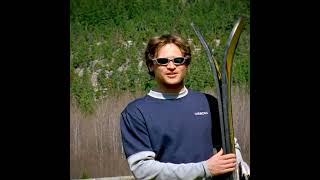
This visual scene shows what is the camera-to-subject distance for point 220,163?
1214 mm

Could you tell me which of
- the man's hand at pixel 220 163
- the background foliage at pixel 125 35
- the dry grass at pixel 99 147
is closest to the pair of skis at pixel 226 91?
the man's hand at pixel 220 163

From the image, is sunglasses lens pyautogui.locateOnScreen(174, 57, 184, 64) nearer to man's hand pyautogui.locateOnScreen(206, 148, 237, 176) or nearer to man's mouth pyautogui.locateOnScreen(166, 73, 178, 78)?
man's mouth pyautogui.locateOnScreen(166, 73, 178, 78)

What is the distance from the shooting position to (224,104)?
50.6 inches

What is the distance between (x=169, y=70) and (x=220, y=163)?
0.84ft

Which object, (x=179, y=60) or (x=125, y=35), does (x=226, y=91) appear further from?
(x=125, y=35)

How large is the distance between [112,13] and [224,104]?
1962mm

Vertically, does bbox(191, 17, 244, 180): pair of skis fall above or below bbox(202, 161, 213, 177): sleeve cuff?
above

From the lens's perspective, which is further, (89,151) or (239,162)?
(89,151)

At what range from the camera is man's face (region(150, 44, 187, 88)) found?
4.07 feet

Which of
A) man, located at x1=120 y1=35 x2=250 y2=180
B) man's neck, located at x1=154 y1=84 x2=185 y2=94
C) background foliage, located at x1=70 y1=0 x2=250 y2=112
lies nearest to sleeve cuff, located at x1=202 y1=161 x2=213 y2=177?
man, located at x1=120 y1=35 x2=250 y2=180


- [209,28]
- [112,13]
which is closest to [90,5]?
[112,13]

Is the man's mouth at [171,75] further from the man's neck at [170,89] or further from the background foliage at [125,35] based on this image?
the background foliage at [125,35]
